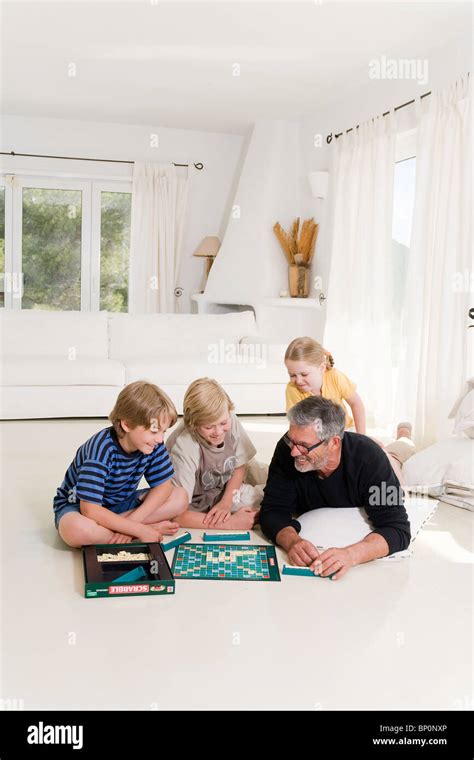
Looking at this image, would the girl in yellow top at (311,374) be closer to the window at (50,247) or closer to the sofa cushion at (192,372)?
the sofa cushion at (192,372)

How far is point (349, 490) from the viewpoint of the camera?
2588 millimetres

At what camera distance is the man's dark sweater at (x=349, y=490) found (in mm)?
2529

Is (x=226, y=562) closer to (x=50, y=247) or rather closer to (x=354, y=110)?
(x=354, y=110)

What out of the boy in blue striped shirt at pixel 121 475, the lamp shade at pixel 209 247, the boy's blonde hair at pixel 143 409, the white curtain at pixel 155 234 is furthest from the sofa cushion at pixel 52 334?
the boy's blonde hair at pixel 143 409

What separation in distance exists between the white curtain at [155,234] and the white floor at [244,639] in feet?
16.9

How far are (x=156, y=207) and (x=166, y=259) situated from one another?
21.4 inches

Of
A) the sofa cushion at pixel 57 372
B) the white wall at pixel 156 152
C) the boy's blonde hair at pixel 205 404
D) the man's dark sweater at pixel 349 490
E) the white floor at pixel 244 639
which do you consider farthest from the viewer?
the white wall at pixel 156 152

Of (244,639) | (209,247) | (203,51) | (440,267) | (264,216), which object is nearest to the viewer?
(244,639)

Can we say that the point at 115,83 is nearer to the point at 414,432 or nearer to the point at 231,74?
the point at 231,74

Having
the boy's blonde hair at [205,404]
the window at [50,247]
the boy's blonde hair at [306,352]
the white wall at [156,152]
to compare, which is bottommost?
the boy's blonde hair at [205,404]

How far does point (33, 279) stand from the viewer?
7641 millimetres

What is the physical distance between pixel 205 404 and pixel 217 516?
0.50 meters

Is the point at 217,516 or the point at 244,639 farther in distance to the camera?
the point at 217,516

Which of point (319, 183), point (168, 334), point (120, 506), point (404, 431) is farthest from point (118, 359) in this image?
point (120, 506)
